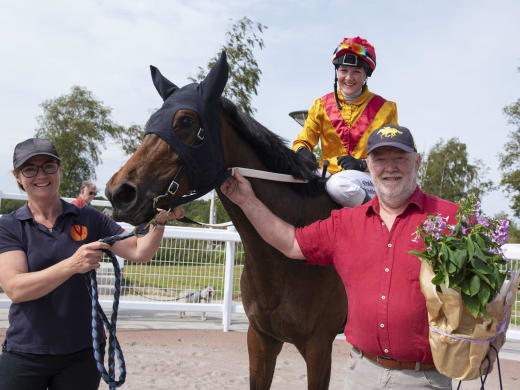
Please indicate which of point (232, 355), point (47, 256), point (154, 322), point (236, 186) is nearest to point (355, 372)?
point (236, 186)

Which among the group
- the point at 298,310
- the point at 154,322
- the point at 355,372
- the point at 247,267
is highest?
the point at 247,267

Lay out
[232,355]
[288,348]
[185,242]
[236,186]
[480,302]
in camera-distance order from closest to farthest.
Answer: [480,302]
[236,186]
[232,355]
[288,348]
[185,242]

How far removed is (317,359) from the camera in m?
2.48

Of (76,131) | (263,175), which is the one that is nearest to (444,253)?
(263,175)

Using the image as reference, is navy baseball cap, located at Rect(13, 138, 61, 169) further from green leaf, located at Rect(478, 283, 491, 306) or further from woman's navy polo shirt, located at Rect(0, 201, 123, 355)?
green leaf, located at Rect(478, 283, 491, 306)

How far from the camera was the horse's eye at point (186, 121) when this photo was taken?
2.10 metres

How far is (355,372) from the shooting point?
6.68 feet

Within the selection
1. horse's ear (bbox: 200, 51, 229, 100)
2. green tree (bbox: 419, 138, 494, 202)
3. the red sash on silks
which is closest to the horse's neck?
horse's ear (bbox: 200, 51, 229, 100)

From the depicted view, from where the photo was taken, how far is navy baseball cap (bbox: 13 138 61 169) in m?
2.13

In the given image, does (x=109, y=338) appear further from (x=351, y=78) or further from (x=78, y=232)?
(x=351, y=78)

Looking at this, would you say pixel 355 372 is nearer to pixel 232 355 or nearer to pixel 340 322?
pixel 340 322

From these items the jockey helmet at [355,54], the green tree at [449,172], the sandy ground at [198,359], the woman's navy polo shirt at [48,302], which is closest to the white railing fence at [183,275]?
the sandy ground at [198,359]

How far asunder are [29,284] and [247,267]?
3.74 ft

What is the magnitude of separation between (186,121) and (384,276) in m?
1.13
